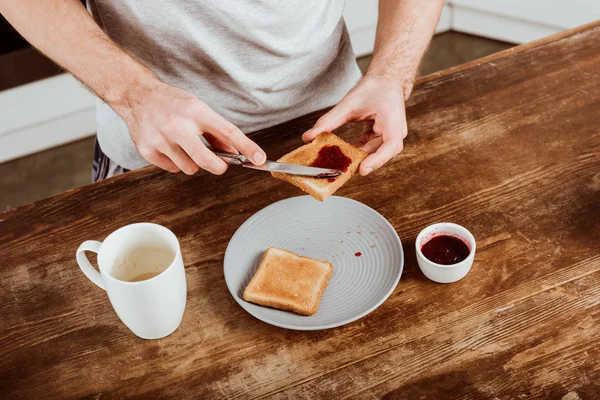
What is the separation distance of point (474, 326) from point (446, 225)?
0.70ft

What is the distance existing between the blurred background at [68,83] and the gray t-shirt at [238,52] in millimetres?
1318

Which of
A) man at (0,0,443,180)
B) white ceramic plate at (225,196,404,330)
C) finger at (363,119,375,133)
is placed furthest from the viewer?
finger at (363,119,375,133)

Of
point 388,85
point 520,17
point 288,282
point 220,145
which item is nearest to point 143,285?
point 288,282

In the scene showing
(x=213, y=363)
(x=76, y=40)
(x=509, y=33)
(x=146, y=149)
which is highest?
(x=76, y=40)

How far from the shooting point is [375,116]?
4.41 feet

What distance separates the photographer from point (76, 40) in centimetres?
137

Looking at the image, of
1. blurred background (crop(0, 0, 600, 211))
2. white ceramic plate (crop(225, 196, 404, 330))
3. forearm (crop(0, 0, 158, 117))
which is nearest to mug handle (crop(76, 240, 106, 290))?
white ceramic plate (crop(225, 196, 404, 330))

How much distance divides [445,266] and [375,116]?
370 mm

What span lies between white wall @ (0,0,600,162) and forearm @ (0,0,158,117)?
5.04 ft

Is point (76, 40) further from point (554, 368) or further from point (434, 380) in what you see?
point (554, 368)

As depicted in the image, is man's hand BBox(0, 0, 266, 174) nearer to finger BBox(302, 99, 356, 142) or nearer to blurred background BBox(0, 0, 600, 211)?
finger BBox(302, 99, 356, 142)

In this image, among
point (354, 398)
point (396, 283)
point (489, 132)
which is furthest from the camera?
point (489, 132)

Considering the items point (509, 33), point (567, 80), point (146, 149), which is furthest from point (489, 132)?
point (509, 33)

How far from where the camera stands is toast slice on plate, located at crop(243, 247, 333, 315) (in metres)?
1.15
